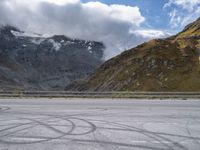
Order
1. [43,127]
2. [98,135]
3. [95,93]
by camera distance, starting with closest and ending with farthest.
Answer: [98,135]
[43,127]
[95,93]

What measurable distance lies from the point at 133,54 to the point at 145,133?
89.8 m

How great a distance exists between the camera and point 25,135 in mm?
9602

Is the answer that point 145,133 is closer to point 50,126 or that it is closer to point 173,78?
point 50,126

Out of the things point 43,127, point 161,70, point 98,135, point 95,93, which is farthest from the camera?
point 161,70

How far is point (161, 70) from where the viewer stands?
7838cm

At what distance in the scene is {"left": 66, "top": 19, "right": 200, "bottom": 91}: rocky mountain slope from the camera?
71.0 meters

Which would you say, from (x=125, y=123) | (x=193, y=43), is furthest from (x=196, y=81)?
(x=125, y=123)

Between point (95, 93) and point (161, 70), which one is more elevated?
point (161, 70)

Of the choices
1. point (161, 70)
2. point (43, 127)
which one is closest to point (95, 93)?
point (43, 127)

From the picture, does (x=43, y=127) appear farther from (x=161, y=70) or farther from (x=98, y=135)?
(x=161, y=70)

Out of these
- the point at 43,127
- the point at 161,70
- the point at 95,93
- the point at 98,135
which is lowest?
the point at 98,135

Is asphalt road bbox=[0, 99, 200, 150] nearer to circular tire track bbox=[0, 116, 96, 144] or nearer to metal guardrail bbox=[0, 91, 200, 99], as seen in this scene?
circular tire track bbox=[0, 116, 96, 144]

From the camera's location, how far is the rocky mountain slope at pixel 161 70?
71.0 meters

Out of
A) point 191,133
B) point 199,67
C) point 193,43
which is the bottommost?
point 191,133
